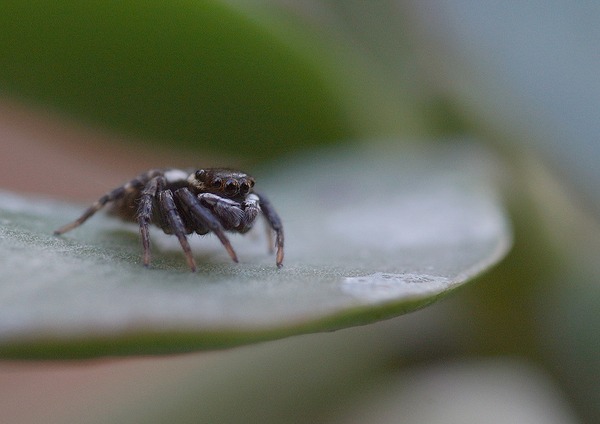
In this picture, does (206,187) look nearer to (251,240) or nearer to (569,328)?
(251,240)

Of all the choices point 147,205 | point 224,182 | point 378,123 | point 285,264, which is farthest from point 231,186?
point 378,123

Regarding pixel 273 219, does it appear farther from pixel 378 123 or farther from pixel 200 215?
pixel 378 123

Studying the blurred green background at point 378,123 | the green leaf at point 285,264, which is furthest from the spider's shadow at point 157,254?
the blurred green background at point 378,123

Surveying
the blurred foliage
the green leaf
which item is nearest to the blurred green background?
the blurred foliage

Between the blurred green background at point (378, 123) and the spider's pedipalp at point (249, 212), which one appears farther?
the blurred green background at point (378, 123)

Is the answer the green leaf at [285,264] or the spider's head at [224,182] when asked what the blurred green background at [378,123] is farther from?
the spider's head at [224,182]

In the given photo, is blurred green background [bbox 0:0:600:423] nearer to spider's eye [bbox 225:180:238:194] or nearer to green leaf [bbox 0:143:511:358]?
green leaf [bbox 0:143:511:358]
